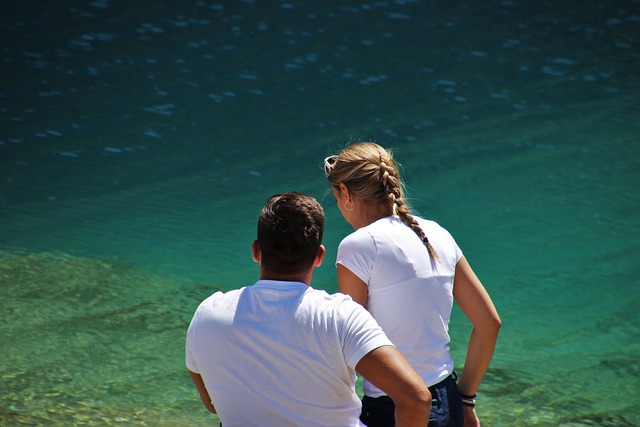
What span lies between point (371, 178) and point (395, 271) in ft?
0.89

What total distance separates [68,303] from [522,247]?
421cm

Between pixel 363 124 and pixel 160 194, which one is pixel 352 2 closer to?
pixel 363 124

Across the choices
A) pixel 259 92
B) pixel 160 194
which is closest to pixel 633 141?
pixel 259 92

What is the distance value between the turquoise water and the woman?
251 cm

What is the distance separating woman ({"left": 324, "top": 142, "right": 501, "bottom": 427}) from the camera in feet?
6.92

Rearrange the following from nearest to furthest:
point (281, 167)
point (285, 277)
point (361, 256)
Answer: point (285, 277) < point (361, 256) < point (281, 167)

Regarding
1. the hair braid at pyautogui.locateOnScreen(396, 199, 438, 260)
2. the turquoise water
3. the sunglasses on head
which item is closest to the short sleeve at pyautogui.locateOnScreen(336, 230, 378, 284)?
the hair braid at pyautogui.locateOnScreen(396, 199, 438, 260)

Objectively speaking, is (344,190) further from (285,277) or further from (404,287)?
(285,277)

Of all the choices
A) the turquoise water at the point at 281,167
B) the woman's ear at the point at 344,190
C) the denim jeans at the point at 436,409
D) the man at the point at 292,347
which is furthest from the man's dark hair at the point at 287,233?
the turquoise water at the point at 281,167

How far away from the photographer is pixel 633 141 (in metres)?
9.91

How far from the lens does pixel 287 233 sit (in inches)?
73.0

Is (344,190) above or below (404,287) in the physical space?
above

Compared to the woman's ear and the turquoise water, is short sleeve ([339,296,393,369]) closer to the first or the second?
the woman's ear

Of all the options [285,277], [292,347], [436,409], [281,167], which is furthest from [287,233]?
[281,167]
